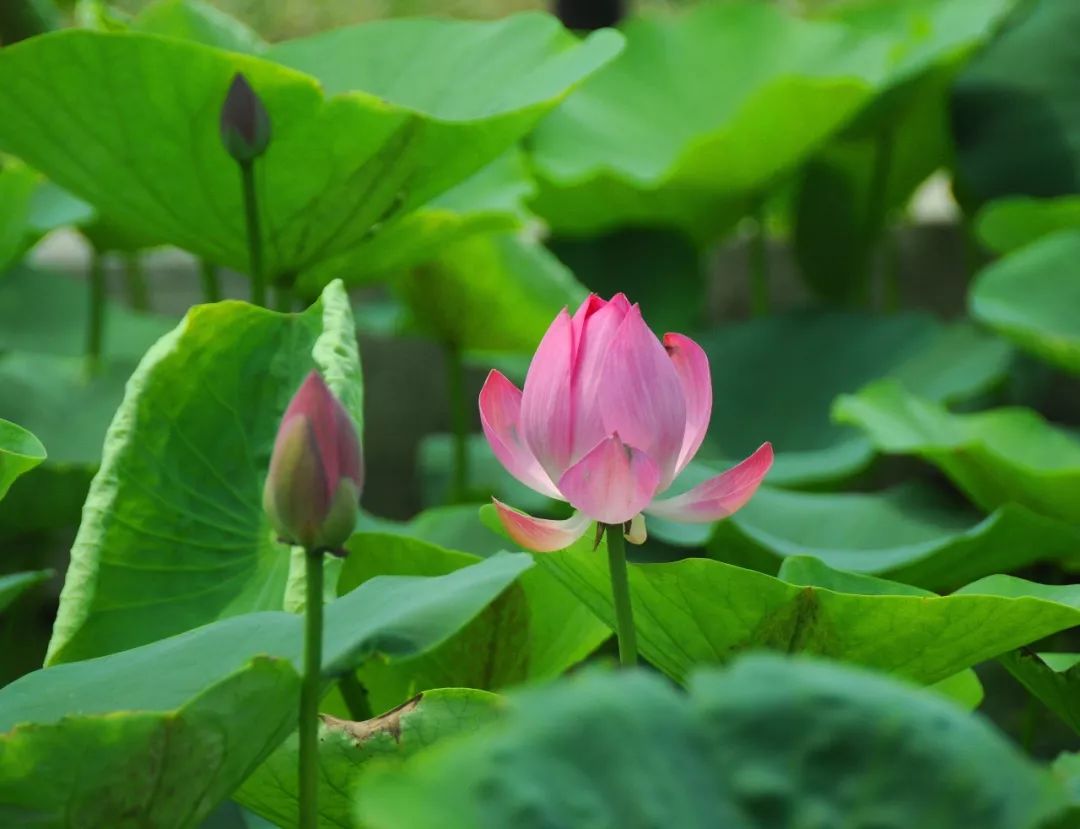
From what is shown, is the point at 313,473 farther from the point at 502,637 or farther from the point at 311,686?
the point at 502,637

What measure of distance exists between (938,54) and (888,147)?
0.17 m

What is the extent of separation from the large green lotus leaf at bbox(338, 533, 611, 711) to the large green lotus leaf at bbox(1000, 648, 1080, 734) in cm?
20

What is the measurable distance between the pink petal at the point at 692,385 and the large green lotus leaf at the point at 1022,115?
1141 mm

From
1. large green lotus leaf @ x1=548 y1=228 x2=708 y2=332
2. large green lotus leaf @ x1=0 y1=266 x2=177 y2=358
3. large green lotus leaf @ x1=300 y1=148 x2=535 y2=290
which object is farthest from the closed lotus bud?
large green lotus leaf @ x1=548 y1=228 x2=708 y2=332

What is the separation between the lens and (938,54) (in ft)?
4.76

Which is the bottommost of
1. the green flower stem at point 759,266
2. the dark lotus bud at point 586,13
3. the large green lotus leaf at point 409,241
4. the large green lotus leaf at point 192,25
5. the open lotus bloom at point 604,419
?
the green flower stem at point 759,266

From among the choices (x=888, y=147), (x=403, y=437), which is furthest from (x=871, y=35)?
(x=403, y=437)

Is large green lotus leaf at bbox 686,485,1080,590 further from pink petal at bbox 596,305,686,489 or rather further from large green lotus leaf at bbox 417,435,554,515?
large green lotus leaf at bbox 417,435,554,515

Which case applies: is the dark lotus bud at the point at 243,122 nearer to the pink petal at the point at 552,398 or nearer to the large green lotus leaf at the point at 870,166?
the pink petal at the point at 552,398

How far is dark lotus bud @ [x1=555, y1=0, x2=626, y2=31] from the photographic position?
198 centimetres

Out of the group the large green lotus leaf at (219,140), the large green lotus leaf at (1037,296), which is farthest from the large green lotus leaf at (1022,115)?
the large green lotus leaf at (219,140)

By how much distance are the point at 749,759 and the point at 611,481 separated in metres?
0.16

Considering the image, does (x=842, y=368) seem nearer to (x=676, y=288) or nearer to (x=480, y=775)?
(x=676, y=288)

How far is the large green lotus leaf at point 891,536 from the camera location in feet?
2.65
